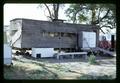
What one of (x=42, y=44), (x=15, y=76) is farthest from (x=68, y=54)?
(x=15, y=76)

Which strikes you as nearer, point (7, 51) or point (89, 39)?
point (7, 51)

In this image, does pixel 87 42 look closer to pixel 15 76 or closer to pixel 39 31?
pixel 39 31

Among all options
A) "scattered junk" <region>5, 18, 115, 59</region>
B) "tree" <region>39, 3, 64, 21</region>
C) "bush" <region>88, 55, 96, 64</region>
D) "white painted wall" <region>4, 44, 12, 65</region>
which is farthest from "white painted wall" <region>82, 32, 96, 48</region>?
"white painted wall" <region>4, 44, 12, 65</region>

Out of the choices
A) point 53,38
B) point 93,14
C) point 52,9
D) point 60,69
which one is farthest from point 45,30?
point 93,14

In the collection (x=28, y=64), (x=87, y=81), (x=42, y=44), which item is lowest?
(x=87, y=81)

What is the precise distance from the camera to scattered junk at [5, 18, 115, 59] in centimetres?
334

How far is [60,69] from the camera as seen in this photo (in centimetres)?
339

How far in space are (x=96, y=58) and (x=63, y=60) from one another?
0.45 m

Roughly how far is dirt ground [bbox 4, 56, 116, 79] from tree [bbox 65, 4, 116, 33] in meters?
0.49

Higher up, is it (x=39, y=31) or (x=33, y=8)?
(x=33, y=8)

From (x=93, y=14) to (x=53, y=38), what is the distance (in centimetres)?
63

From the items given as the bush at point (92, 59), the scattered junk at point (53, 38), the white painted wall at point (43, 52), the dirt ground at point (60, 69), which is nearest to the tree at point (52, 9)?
the scattered junk at point (53, 38)

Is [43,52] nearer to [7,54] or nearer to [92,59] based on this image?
[7,54]

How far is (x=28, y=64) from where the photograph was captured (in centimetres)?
335
